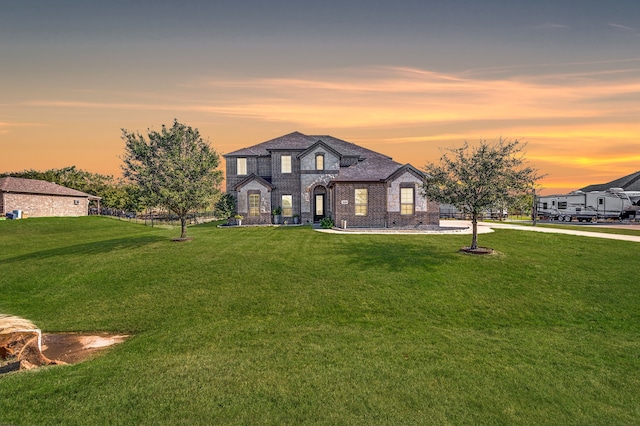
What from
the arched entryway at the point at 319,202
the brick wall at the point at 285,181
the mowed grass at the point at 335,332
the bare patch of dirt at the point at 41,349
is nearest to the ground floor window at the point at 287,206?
the brick wall at the point at 285,181

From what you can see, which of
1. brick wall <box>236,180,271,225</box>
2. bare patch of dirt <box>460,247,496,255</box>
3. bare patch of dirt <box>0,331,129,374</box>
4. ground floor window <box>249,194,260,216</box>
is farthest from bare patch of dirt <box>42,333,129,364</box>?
ground floor window <box>249,194,260,216</box>

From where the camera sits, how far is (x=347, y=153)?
40969mm

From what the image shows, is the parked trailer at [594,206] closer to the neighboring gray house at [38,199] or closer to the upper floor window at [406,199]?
the upper floor window at [406,199]

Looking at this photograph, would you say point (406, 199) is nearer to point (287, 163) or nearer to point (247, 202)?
point (287, 163)

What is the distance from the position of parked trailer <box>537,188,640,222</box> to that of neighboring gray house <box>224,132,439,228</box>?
26.0 m

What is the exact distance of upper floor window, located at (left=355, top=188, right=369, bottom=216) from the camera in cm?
3188

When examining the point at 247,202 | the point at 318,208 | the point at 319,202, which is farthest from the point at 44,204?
the point at 319,202

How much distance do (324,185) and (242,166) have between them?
36.8 feet

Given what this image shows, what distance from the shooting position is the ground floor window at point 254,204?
36.8 meters

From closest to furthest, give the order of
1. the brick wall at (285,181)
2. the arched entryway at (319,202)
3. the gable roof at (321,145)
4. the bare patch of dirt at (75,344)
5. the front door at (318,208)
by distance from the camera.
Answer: the bare patch of dirt at (75,344) → the gable roof at (321,145) → the arched entryway at (319,202) → the front door at (318,208) → the brick wall at (285,181)

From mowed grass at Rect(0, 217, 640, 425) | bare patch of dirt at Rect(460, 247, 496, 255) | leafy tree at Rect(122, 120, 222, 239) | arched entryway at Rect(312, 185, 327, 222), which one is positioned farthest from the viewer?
arched entryway at Rect(312, 185, 327, 222)

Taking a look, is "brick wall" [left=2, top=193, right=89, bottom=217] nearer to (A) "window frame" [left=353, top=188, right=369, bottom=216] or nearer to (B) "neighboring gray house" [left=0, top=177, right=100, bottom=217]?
(B) "neighboring gray house" [left=0, top=177, right=100, bottom=217]

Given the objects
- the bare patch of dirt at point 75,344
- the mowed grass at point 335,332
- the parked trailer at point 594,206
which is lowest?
the bare patch of dirt at point 75,344

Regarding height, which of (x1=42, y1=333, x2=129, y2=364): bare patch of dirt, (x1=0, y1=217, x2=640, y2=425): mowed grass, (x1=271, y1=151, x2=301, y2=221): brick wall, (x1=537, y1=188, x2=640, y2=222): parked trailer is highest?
(x1=271, y1=151, x2=301, y2=221): brick wall
